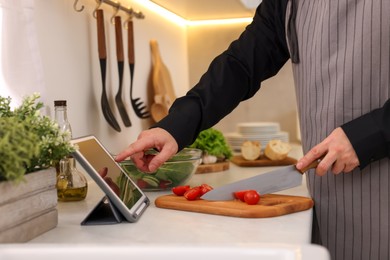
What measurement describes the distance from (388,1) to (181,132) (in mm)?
512

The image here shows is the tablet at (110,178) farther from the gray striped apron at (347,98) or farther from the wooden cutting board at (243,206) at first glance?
the gray striped apron at (347,98)

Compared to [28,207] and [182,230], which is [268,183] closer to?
[182,230]

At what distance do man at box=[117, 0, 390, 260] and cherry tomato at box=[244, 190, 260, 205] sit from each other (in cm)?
10

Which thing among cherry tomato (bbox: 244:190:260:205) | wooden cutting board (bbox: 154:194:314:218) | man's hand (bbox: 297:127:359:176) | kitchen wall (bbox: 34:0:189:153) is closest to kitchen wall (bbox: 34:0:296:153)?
kitchen wall (bbox: 34:0:189:153)

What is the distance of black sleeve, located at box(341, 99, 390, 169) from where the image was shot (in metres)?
1.19

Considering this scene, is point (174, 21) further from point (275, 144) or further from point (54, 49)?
point (54, 49)

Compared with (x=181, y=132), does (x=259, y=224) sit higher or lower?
lower

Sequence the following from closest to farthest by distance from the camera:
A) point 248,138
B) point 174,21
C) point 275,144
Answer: point 275,144 → point 248,138 → point 174,21

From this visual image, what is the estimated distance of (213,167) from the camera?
197cm

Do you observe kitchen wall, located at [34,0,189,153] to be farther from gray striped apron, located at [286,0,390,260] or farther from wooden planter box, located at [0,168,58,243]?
gray striped apron, located at [286,0,390,260]

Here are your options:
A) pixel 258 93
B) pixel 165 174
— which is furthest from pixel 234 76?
pixel 258 93

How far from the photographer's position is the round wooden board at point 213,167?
195 cm

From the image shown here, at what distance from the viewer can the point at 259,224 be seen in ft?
3.71

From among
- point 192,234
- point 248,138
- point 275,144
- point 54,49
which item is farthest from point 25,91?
point 248,138
